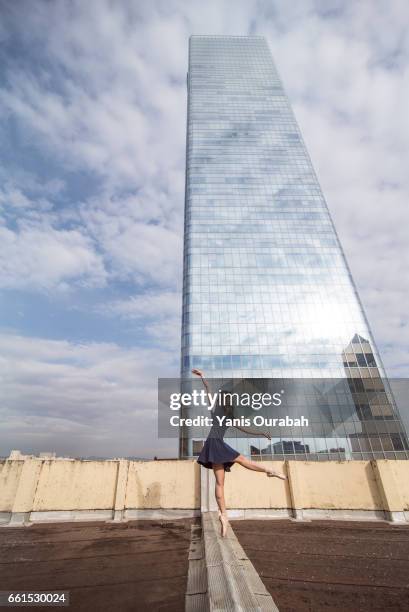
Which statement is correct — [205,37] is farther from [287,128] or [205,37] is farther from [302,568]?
[302,568]

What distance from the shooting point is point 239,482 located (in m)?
7.95

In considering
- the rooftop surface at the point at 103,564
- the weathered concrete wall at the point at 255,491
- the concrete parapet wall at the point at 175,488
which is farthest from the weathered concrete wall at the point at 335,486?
the rooftop surface at the point at 103,564

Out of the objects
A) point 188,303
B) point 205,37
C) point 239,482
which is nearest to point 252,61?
point 205,37

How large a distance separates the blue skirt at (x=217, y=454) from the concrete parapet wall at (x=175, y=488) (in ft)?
13.5

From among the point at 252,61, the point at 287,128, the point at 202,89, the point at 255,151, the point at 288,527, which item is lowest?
the point at 288,527

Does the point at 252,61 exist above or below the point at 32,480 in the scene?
above

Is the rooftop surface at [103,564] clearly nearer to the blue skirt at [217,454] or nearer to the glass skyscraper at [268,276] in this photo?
the blue skirt at [217,454]

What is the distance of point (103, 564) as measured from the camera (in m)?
4.02

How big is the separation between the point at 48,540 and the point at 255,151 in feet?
227

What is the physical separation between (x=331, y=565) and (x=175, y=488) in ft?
17.2

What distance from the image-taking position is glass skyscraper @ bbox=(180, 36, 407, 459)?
127ft

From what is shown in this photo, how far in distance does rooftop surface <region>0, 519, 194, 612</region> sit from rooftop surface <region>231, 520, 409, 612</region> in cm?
114

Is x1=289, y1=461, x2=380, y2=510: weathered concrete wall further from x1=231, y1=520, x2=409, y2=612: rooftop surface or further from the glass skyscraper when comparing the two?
the glass skyscraper

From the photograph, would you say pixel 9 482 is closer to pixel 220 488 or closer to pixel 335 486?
pixel 220 488
